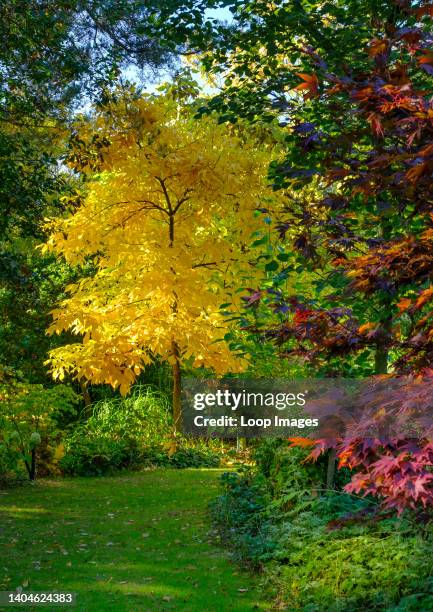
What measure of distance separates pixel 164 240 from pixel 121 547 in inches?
176

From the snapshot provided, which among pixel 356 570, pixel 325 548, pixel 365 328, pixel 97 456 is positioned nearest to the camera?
pixel 365 328

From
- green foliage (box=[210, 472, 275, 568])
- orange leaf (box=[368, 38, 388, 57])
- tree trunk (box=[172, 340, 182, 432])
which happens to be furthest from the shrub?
orange leaf (box=[368, 38, 388, 57])

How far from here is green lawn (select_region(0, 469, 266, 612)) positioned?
4.88 meters

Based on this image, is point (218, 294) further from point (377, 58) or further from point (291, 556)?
point (377, 58)

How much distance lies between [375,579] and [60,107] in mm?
5286

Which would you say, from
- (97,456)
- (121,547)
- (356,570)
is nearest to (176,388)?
(97,456)

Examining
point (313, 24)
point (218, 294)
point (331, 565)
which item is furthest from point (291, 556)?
point (218, 294)

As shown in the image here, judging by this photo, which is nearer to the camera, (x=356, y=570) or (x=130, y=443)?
(x=356, y=570)

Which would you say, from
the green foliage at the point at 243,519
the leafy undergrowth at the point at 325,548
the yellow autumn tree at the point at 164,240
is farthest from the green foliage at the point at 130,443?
the leafy undergrowth at the point at 325,548

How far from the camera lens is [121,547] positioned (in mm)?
6281

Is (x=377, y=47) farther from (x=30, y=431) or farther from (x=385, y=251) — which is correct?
(x=30, y=431)

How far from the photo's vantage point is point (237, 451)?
12.3 meters

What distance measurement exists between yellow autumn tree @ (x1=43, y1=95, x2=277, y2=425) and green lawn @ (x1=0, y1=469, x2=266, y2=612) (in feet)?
5.05

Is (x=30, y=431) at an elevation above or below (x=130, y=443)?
above
